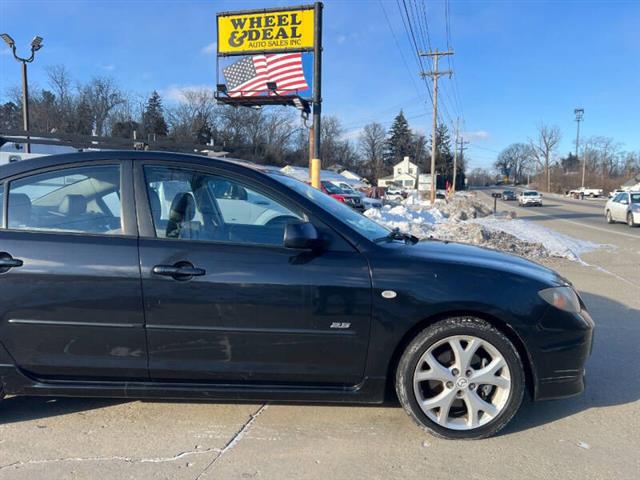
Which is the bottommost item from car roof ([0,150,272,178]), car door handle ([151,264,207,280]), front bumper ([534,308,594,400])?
front bumper ([534,308,594,400])

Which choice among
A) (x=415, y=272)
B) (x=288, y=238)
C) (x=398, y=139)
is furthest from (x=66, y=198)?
(x=398, y=139)

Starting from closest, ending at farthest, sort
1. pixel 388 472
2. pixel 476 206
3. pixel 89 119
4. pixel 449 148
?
1. pixel 388 472
2. pixel 476 206
3. pixel 89 119
4. pixel 449 148

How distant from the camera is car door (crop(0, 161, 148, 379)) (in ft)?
9.62

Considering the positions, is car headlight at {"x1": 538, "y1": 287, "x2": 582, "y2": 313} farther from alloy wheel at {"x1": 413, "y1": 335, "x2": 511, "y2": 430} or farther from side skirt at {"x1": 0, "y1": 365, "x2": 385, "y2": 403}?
side skirt at {"x1": 0, "y1": 365, "x2": 385, "y2": 403}

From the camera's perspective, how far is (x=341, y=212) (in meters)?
3.47

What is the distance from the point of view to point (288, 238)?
2.86 metres

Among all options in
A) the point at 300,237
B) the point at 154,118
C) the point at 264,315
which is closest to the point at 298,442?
the point at 264,315

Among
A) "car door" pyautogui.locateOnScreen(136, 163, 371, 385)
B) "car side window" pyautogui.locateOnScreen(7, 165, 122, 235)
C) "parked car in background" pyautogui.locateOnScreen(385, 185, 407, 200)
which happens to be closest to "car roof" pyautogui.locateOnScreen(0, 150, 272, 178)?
"car side window" pyautogui.locateOnScreen(7, 165, 122, 235)

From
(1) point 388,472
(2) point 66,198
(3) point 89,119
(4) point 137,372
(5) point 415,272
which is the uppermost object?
(3) point 89,119

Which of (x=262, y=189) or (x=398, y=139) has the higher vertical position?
(x=398, y=139)

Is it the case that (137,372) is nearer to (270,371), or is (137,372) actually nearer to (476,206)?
(270,371)

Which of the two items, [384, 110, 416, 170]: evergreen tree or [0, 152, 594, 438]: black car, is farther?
[384, 110, 416, 170]: evergreen tree

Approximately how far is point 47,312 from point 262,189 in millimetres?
1543

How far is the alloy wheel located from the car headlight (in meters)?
0.48
